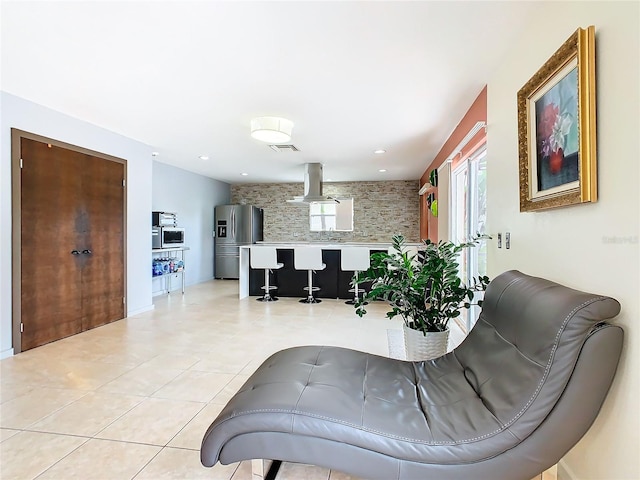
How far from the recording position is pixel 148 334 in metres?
3.96

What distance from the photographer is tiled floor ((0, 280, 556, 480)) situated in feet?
5.77

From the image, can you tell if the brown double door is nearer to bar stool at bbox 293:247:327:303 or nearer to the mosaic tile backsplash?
bar stool at bbox 293:247:327:303

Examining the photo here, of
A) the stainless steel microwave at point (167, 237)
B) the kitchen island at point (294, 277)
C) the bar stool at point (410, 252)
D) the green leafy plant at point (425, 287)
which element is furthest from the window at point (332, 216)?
the green leafy plant at point (425, 287)

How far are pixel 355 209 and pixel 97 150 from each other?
5.79 m

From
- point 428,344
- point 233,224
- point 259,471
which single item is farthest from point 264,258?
point 259,471

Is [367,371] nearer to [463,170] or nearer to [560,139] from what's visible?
[560,139]

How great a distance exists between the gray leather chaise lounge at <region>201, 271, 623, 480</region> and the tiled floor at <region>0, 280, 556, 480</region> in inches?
17.2

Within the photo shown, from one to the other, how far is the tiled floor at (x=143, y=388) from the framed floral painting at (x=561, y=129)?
1.72 metres

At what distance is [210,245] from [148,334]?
4695mm

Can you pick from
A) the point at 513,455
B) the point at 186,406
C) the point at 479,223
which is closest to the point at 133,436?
the point at 186,406

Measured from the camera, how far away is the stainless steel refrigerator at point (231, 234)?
8.48 metres

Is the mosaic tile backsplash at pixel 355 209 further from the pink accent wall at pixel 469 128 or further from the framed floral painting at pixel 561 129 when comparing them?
the framed floral painting at pixel 561 129

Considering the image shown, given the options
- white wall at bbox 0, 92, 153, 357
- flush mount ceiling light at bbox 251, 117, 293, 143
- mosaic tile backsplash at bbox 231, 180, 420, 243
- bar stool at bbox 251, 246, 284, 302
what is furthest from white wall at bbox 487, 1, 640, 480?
mosaic tile backsplash at bbox 231, 180, 420, 243

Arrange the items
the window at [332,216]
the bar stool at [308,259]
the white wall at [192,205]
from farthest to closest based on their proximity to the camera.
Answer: the window at [332,216], the white wall at [192,205], the bar stool at [308,259]
